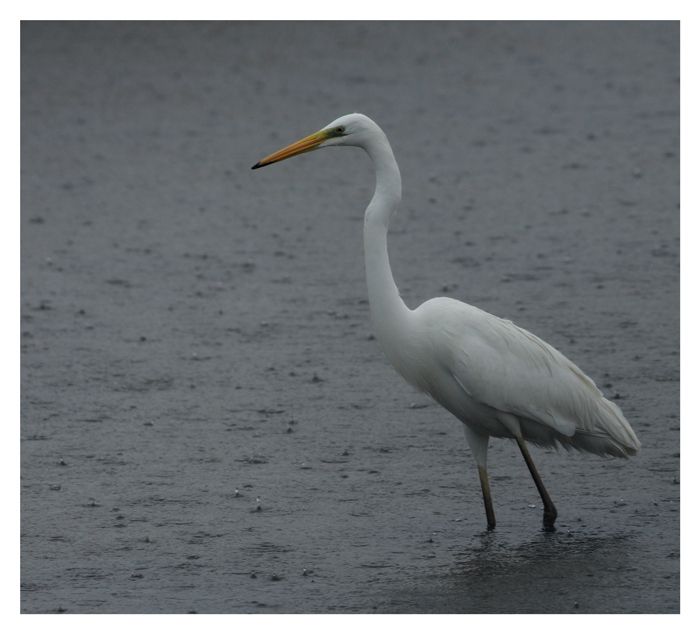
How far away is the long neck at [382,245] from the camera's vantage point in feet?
22.7

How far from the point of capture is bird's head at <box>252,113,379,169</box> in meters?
6.98

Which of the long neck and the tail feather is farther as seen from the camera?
the tail feather

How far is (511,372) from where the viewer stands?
7.03 m

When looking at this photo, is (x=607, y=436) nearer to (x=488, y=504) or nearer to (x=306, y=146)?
(x=488, y=504)

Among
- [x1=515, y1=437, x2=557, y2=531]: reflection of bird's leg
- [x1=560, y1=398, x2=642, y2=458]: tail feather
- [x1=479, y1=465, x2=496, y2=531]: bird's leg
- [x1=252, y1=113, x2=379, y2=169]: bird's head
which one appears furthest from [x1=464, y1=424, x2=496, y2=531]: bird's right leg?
[x1=252, y1=113, x2=379, y2=169]: bird's head

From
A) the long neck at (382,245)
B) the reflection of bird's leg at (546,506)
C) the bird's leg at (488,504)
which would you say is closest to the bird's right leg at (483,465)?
the bird's leg at (488,504)

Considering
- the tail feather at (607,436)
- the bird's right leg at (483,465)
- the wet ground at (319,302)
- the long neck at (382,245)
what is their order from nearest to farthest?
the wet ground at (319,302)
the long neck at (382,245)
the bird's right leg at (483,465)
the tail feather at (607,436)

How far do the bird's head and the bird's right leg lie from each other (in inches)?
62.2

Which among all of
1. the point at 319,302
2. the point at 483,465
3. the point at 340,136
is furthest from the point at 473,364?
the point at 319,302

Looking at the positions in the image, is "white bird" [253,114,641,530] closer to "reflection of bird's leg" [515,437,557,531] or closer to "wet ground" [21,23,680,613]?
"reflection of bird's leg" [515,437,557,531]

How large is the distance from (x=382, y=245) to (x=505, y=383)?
911 mm

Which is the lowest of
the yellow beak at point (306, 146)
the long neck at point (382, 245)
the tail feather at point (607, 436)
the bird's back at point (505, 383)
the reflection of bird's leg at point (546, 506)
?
the reflection of bird's leg at point (546, 506)

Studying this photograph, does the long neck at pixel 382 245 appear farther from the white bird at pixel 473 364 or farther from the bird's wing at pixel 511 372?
the bird's wing at pixel 511 372

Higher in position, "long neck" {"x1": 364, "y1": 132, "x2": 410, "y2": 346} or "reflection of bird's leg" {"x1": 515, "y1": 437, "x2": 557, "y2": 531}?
"long neck" {"x1": 364, "y1": 132, "x2": 410, "y2": 346}
